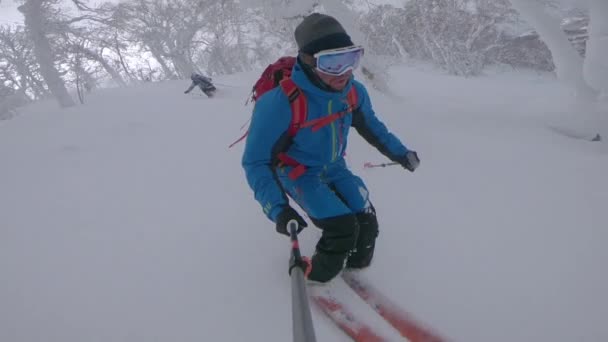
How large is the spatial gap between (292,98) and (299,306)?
4.18 feet

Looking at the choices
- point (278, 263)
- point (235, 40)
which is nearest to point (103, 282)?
point (278, 263)

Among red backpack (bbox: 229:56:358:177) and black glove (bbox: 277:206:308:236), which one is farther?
red backpack (bbox: 229:56:358:177)

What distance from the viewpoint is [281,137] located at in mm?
2197

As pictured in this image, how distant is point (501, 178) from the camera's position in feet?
13.5

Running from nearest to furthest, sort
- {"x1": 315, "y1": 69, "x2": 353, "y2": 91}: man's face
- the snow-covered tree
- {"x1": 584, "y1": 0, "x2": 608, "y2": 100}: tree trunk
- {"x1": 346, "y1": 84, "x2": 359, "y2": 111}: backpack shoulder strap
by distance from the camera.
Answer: {"x1": 315, "y1": 69, "x2": 353, "y2": 91}: man's face → {"x1": 346, "y1": 84, "x2": 359, "y2": 111}: backpack shoulder strap → {"x1": 584, "y1": 0, "x2": 608, "y2": 100}: tree trunk → the snow-covered tree

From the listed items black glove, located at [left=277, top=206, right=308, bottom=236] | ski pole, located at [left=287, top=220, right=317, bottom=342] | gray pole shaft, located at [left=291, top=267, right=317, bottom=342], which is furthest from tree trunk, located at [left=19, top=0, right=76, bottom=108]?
gray pole shaft, located at [left=291, top=267, right=317, bottom=342]

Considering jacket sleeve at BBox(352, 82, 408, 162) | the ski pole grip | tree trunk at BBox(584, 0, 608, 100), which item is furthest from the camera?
tree trunk at BBox(584, 0, 608, 100)

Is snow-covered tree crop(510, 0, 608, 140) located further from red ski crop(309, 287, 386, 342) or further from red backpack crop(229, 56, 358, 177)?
red ski crop(309, 287, 386, 342)

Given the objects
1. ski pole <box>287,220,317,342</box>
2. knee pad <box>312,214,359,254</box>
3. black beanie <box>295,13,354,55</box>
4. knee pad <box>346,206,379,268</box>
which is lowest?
knee pad <box>346,206,379,268</box>

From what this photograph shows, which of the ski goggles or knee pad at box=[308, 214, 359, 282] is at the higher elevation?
the ski goggles

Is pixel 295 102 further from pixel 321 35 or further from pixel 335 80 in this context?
pixel 321 35

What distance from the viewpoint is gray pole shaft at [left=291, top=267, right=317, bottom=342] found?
4.02 feet

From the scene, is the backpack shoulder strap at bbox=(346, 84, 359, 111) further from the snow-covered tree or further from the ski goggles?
the snow-covered tree

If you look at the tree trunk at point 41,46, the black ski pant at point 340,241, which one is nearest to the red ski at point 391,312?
the black ski pant at point 340,241
